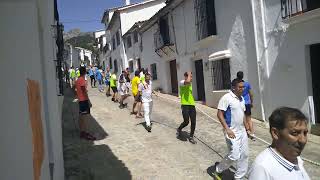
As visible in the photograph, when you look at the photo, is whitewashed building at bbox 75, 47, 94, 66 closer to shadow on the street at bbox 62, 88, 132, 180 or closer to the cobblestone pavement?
the cobblestone pavement

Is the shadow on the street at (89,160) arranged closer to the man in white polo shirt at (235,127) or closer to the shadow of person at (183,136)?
the shadow of person at (183,136)

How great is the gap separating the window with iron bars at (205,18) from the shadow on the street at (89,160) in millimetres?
5735

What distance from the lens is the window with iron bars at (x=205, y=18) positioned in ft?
49.9

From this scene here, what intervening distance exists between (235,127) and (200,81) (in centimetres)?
1150

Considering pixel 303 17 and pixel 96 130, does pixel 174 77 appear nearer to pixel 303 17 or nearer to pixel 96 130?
pixel 96 130

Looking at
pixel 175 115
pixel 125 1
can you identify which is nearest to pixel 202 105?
pixel 175 115

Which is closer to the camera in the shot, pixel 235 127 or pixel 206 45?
pixel 235 127

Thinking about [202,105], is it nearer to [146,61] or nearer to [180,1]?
[180,1]

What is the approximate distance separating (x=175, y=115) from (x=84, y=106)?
15.9ft

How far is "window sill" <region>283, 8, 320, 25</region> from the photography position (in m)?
9.69

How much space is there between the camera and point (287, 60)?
11242mm

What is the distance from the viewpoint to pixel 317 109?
34.7 ft

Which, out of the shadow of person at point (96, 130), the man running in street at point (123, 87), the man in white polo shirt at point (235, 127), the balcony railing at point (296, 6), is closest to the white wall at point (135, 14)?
the man running in street at point (123, 87)

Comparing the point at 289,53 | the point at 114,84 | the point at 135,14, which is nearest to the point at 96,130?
the point at 289,53
